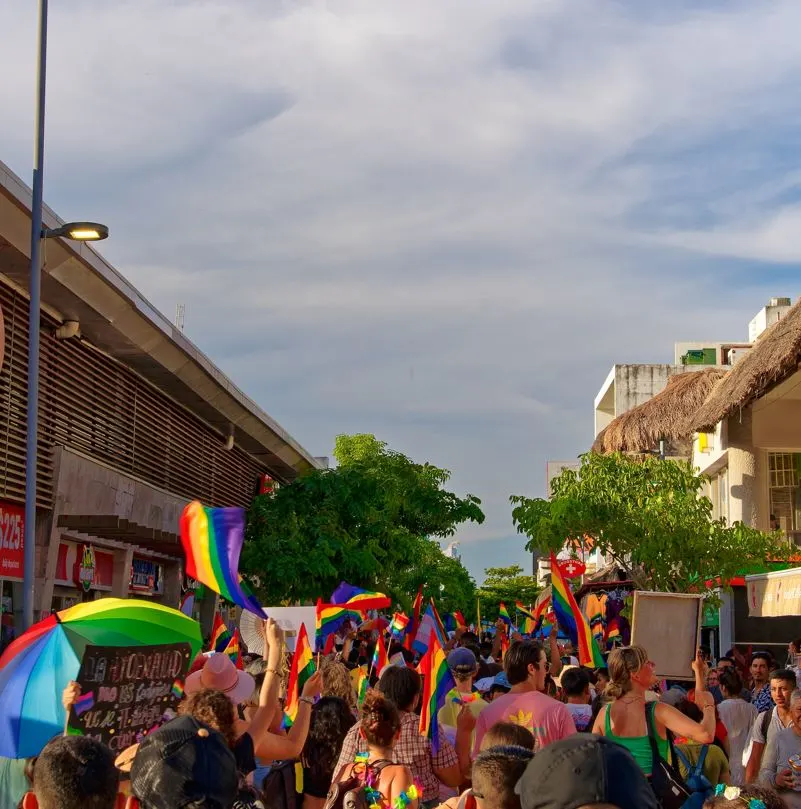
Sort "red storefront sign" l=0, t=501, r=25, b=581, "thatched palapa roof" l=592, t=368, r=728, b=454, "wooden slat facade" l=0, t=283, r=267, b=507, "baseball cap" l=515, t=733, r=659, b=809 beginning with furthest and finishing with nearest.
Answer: "thatched palapa roof" l=592, t=368, r=728, b=454 → "wooden slat facade" l=0, t=283, r=267, b=507 → "red storefront sign" l=0, t=501, r=25, b=581 → "baseball cap" l=515, t=733, r=659, b=809

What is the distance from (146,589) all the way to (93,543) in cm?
440

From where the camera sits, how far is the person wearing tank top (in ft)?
24.0

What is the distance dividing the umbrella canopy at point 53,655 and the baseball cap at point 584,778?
3.21 metres

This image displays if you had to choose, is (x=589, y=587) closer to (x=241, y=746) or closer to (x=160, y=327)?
(x=160, y=327)

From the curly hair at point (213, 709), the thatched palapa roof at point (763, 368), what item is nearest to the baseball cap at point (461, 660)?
the curly hair at point (213, 709)

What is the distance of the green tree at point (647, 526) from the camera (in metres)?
26.4

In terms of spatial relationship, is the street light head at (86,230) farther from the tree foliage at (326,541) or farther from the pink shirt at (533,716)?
the tree foliage at (326,541)

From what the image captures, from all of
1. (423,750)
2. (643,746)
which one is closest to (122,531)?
(423,750)

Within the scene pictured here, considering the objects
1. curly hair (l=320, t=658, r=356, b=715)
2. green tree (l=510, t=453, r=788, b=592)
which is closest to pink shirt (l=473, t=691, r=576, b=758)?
curly hair (l=320, t=658, r=356, b=715)

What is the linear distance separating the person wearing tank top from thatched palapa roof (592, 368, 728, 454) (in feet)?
107

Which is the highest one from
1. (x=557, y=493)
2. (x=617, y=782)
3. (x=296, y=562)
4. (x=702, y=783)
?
(x=557, y=493)

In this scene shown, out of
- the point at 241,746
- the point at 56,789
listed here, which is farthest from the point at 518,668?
the point at 56,789

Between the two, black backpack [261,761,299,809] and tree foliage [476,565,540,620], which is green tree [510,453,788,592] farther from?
tree foliage [476,565,540,620]

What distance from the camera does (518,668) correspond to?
7.68 m
